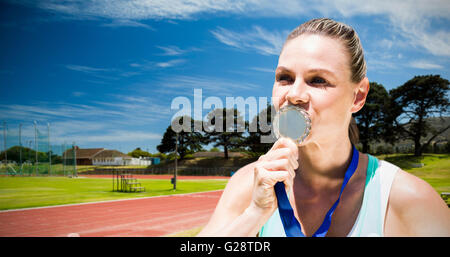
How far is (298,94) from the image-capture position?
120 cm

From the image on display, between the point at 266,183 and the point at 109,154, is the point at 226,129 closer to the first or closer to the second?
the point at 109,154

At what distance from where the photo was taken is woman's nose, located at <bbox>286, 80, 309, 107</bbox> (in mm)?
1197

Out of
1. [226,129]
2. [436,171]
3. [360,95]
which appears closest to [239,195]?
[360,95]

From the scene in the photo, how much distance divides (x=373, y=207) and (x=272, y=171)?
1.69ft

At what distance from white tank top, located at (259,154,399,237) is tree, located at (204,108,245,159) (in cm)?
5290

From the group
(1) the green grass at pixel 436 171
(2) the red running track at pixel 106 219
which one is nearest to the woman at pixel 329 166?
(2) the red running track at pixel 106 219

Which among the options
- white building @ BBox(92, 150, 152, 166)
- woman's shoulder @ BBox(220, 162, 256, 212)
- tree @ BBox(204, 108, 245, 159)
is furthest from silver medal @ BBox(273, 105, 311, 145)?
white building @ BBox(92, 150, 152, 166)

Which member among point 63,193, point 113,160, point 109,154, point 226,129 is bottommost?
point 113,160

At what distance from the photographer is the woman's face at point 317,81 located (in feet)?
4.02

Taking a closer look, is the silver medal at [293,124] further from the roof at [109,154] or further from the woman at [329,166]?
the roof at [109,154]

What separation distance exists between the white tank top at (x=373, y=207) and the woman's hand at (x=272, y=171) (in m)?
0.29
